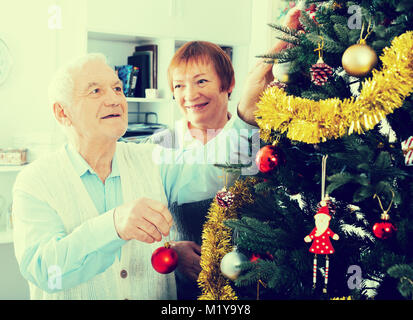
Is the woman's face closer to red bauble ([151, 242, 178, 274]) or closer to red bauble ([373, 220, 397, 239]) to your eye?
red bauble ([151, 242, 178, 274])

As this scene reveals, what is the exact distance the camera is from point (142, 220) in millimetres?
698

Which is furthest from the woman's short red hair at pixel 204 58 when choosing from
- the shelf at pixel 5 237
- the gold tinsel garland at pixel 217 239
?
the shelf at pixel 5 237

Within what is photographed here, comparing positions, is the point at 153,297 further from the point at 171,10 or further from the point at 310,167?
the point at 171,10

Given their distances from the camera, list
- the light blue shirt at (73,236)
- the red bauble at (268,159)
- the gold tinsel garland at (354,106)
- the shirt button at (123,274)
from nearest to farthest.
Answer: the gold tinsel garland at (354,106) → the red bauble at (268,159) → the light blue shirt at (73,236) → the shirt button at (123,274)

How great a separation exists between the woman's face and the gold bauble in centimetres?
43

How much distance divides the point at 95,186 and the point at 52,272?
204 millimetres

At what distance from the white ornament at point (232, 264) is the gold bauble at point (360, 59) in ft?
1.16

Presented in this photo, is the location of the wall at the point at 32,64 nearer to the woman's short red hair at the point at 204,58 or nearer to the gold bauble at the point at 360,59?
the woman's short red hair at the point at 204,58

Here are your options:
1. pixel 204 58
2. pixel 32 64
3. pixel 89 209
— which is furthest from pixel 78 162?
pixel 32 64

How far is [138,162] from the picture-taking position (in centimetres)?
95

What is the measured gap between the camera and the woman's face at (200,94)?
911 mm

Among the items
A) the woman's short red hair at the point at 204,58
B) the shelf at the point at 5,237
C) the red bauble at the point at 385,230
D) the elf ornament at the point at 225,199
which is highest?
the woman's short red hair at the point at 204,58

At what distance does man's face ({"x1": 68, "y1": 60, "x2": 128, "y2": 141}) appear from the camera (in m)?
0.82
